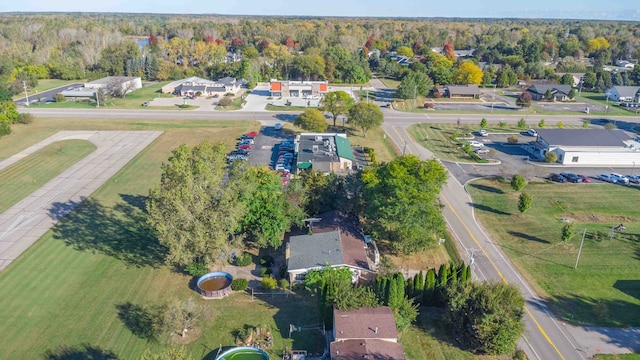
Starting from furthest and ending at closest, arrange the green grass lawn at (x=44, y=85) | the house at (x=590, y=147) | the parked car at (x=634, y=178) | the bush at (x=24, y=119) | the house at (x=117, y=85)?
the green grass lawn at (x=44, y=85) < the house at (x=117, y=85) < the bush at (x=24, y=119) < the house at (x=590, y=147) < the parked car at (x=634, y=178)

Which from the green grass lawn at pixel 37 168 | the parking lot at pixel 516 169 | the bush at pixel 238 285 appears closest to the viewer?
the bush at pixel 238 285

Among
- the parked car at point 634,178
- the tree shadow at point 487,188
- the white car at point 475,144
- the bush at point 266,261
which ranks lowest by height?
the bush at point 266,261

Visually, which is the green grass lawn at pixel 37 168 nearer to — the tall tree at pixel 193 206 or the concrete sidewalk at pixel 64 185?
the concrete sidewalk at pixel 64 185

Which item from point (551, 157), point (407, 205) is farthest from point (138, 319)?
point (551, 157)

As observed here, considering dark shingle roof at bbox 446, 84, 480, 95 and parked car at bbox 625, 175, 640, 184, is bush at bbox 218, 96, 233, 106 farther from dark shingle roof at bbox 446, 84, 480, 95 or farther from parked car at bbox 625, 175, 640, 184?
parked car at bbox 625, 175, 640, 184

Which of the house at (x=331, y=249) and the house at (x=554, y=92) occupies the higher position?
the house at (x=554, y=92)

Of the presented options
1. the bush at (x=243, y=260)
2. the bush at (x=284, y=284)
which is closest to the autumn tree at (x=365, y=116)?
the bush at (x=243, y=260)
